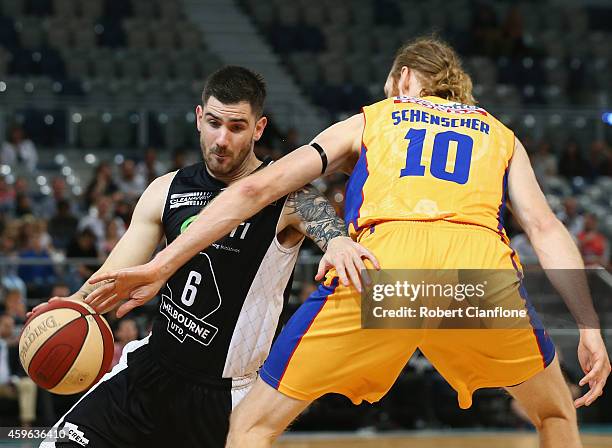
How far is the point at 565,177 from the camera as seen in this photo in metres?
15.7

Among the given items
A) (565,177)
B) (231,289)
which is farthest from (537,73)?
(231,289)

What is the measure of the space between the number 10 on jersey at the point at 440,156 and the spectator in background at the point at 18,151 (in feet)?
34.2

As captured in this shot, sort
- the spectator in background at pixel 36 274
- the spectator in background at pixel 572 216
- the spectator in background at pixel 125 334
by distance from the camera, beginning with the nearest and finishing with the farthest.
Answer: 1. the spectator in background at pixel 125 334
2. the spectator in background at pixel 36 274
3. the spectator in background at pixel 572 216

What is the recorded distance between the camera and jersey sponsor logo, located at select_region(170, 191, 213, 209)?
450 cm

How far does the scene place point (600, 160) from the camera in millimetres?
16016

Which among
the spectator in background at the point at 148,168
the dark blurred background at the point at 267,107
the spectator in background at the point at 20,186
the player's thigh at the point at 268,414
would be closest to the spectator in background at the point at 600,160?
the dark blurred background at the point at 267,107

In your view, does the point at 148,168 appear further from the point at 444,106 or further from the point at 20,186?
the point at 444,106

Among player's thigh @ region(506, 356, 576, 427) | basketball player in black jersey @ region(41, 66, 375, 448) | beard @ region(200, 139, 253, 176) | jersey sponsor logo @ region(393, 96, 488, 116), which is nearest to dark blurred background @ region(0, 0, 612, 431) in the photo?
basketball player in black jersey @ region(41, 66, 375, 448)

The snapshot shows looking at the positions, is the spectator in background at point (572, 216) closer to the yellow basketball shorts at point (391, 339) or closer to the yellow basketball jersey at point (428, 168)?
the yellow basketball jersey at point (428, 168)

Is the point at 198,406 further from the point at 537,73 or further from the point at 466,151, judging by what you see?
the point at 537,73

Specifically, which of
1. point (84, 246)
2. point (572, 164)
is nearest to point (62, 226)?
point (84, 246)

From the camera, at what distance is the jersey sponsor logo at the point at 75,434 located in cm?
413

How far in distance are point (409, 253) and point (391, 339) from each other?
0.99 ft

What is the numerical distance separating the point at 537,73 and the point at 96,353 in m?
15.5
